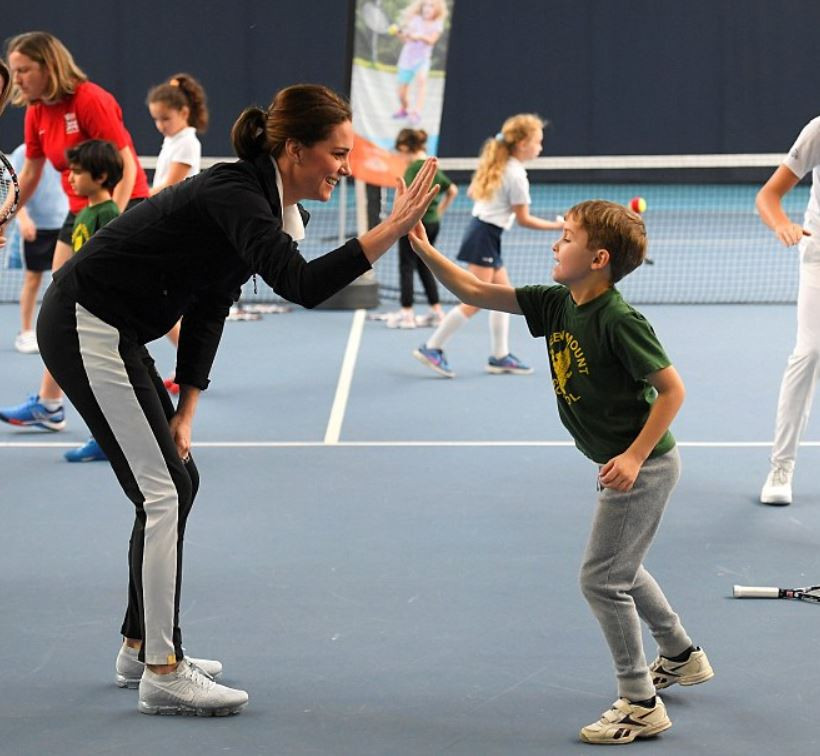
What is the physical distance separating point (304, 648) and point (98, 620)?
673 millimetres

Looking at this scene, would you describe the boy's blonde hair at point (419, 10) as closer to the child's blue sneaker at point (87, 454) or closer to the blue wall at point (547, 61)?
the child's blue sneaker at point (87, 454)

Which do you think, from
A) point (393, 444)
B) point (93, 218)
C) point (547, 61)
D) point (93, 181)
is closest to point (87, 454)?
point (93, 218)

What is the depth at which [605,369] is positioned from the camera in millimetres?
3305

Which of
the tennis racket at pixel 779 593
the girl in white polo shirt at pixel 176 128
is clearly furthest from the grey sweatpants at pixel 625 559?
the girl in white polo shirt at pixel 176 128

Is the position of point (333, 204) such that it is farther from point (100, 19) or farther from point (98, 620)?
point (98, 620)

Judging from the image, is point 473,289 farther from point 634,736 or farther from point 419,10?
point 419,10

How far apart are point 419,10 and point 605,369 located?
6939mm

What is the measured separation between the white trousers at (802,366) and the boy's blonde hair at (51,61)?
3.27 metres

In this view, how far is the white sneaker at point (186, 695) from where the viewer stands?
3516 millimetres

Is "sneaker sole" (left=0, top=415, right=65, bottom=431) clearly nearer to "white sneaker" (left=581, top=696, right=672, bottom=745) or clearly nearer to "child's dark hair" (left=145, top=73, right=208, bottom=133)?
"child's dark hair" (left=145, top=73, right=208, bottom=133)

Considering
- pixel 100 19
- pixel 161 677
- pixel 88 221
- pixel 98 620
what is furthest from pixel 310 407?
pixel 100 19

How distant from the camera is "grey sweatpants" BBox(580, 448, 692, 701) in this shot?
3.35 m

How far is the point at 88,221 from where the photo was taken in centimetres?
589

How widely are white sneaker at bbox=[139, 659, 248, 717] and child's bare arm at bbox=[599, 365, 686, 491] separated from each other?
1.12 metres
